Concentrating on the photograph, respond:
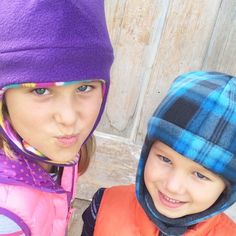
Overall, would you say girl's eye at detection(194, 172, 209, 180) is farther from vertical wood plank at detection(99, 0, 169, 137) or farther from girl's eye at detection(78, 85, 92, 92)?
vertical wood plank at detection(99, 0, 169, 137)

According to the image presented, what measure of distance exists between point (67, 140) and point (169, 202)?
1.22 feet

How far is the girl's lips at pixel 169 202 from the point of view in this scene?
A: 1.42 meters

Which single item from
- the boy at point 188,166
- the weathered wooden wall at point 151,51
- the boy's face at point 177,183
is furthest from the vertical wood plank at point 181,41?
the boy's face at point 177,183

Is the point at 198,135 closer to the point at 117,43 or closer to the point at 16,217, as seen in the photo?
the point at 16,217

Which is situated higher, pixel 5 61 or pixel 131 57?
pixel 5 61

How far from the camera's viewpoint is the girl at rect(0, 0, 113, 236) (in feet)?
3.75

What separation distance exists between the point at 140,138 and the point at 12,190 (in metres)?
1.06

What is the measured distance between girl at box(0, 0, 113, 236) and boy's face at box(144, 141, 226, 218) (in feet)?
0.72

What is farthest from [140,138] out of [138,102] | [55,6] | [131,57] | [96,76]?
[55,6]

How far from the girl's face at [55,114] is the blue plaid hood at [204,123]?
0.20 m

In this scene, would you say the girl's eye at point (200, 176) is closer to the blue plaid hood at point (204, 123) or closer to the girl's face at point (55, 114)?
the blue plaid hood at point (204, 123)

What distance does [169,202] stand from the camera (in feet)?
4.68

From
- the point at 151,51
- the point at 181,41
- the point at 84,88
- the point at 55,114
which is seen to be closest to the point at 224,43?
the point at 181,41

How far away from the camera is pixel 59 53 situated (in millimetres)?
1154
